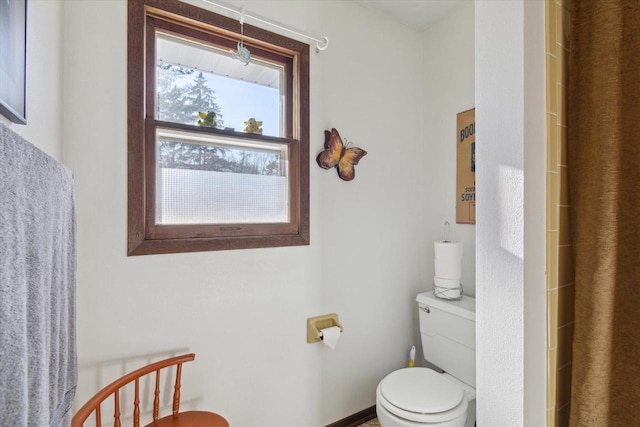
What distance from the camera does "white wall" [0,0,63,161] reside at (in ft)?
2.59

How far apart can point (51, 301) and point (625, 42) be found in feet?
4.75

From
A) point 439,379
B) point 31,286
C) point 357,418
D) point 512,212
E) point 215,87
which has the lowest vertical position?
point 357,418

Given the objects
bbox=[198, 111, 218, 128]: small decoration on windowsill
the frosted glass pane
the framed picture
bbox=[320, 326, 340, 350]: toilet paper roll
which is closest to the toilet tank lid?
bbox=[320, 326, 340, 350]: toilet paper roll

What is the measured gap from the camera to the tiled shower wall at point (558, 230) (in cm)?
89

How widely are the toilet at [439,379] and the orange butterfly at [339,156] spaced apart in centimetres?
87

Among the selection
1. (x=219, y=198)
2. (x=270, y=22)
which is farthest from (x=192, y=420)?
(x=270, y=22)

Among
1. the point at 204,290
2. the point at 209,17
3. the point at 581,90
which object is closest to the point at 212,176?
the point at 204,290

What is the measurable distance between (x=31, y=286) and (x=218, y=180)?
3.52 ft

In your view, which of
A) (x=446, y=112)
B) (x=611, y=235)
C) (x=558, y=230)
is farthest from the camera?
(x=446, y=112)

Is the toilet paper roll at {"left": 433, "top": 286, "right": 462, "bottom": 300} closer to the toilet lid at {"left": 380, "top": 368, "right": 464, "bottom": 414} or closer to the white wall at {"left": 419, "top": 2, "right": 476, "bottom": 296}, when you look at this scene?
the white wall at {"left": 419, "top": 2, "right": 476, "bottom": 296}

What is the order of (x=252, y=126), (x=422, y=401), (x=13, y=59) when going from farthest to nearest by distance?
(x=252, y=126), (x=422, y=401), (x=13, y=59)

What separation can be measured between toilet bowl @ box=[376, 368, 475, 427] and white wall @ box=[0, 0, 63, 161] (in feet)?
5.10

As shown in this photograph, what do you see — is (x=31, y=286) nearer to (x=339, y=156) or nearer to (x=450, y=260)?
(x=339, y=156)

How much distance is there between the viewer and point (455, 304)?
1.63 m
